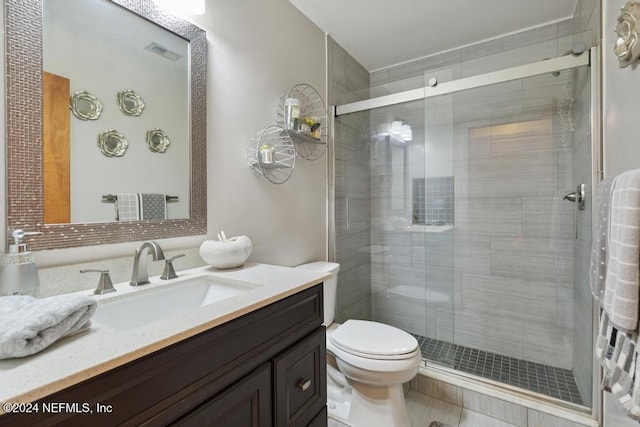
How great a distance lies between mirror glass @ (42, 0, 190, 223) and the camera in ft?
3.01

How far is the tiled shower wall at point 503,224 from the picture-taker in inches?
78.5

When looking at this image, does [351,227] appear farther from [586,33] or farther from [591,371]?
[586,33]

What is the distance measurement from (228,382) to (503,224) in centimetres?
217

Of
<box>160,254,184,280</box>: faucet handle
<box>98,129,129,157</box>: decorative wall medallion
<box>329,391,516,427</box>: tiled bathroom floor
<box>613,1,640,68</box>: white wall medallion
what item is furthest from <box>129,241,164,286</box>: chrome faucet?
<box>613,1,640,68</box>: white wall medallion

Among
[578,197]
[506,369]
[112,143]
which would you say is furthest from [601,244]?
[112,143]

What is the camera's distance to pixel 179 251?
47.2 inches

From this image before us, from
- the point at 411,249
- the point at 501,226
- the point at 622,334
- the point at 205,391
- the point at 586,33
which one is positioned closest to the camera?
the point at 205,391

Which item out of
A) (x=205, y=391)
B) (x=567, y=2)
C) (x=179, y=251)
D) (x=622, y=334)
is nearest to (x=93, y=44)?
(x=179, y=251)

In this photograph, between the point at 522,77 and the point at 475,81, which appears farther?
the point at 475,81

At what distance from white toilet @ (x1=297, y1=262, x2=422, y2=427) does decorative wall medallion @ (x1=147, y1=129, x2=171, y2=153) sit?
1.24m

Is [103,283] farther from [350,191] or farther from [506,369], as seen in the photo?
[506,369]

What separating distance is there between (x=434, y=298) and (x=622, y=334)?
144cm

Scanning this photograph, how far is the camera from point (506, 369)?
1970 millimetres

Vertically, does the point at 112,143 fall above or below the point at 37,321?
above
